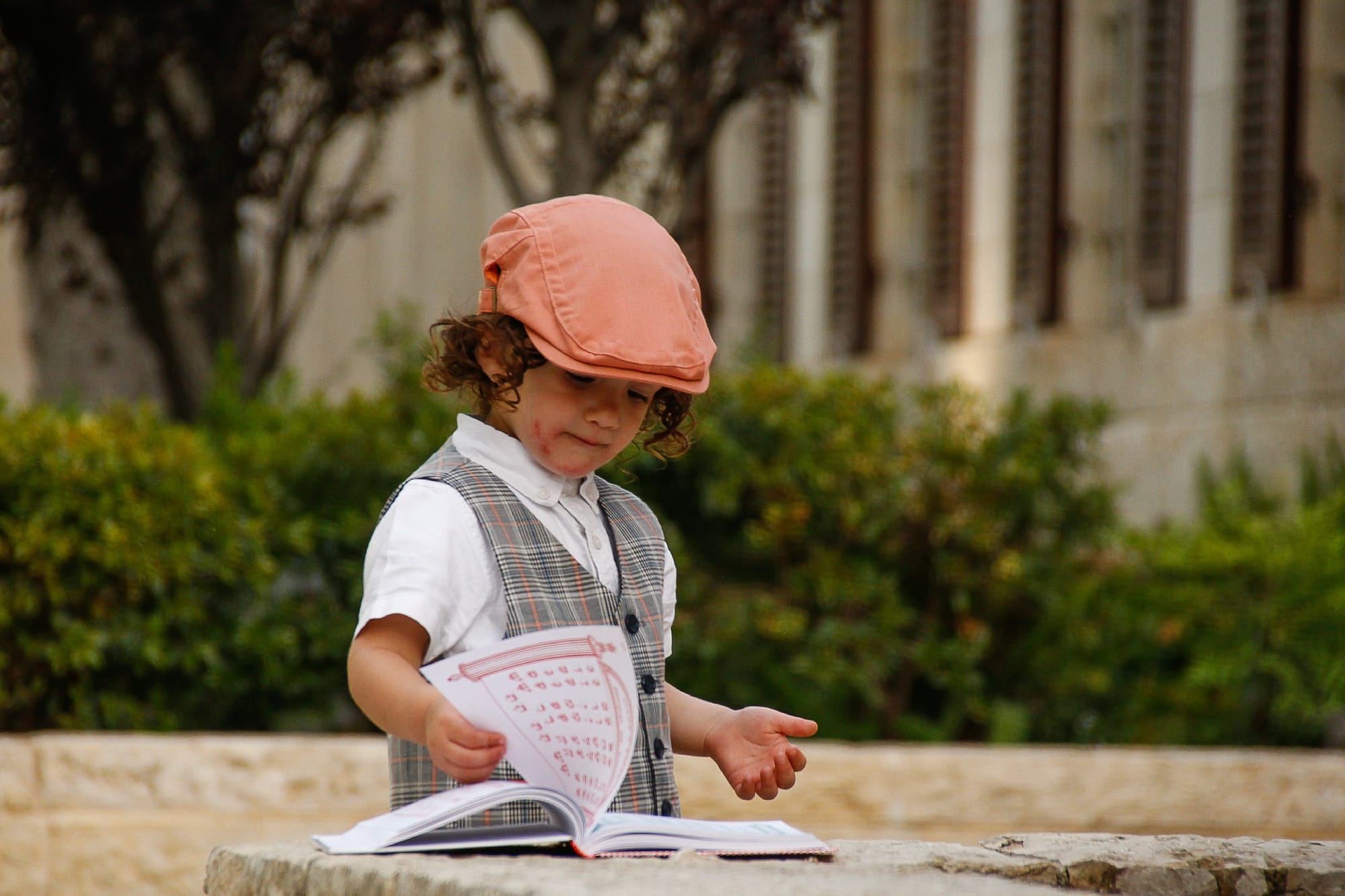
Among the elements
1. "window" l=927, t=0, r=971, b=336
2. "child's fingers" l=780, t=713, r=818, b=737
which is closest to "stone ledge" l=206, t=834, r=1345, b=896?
"child's fingers" l=780, t=713, r=818, b=737

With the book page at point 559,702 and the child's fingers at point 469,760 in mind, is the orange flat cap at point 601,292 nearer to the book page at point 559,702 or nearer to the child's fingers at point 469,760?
the book page at point 559,702

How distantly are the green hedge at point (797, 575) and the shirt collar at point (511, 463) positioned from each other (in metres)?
2.58

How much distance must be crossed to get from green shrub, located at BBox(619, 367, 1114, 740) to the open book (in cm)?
309

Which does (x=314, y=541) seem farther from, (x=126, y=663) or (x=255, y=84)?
(x=255, y=84)

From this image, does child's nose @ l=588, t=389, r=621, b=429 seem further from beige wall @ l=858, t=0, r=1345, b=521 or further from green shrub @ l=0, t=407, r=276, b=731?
Answer: beige wall @ l=858, t=0, r=1345, b=521

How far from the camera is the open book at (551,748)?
179 centimetres

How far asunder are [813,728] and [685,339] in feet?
1.67

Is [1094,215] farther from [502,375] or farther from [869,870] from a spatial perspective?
[869,870]

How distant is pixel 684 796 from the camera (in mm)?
4332

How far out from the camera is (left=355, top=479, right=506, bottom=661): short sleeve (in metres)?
1.94

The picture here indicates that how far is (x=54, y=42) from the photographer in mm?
6289

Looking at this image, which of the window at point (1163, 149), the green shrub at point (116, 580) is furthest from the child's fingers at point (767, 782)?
the window at point (1163, 149)

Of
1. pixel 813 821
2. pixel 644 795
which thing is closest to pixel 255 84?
pixel 813 821

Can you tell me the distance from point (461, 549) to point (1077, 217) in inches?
275
